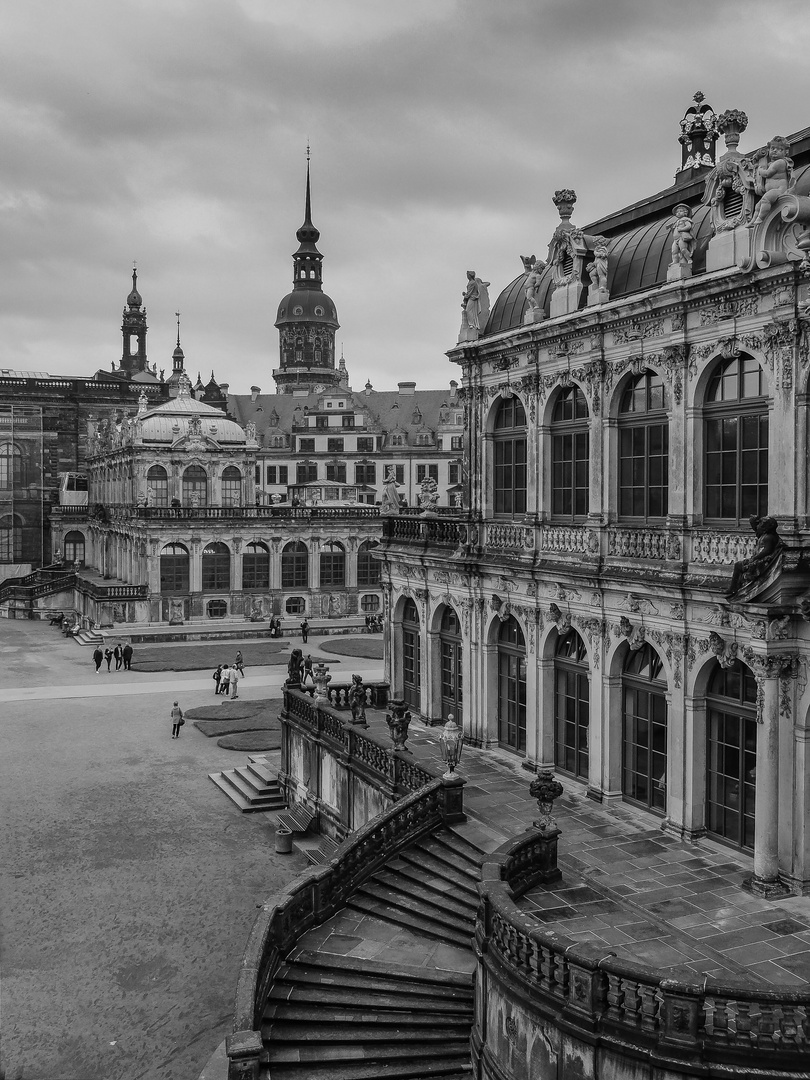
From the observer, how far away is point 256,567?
65375 millimetres

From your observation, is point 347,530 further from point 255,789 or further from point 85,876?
point 85,876

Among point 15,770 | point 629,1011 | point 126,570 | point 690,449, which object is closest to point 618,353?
point 690,449

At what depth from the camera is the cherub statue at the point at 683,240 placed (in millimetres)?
19438

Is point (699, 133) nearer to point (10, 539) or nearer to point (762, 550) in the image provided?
point (762, 550)

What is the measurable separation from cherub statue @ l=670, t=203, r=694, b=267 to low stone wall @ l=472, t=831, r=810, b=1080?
1266 centimetres

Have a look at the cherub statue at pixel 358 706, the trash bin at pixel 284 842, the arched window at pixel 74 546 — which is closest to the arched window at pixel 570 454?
the cherub statue at pixel 358 706

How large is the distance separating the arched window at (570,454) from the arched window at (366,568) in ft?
142

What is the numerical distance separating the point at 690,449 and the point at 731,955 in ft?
31.3

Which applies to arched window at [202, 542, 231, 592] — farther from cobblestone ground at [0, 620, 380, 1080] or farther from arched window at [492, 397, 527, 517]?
arched window at [492, 397, 527, 517]

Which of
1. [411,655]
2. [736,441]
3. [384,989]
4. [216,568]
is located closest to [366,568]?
[216,568]

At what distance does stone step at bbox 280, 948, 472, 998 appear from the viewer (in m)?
15.6

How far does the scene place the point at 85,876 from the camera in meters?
23.5

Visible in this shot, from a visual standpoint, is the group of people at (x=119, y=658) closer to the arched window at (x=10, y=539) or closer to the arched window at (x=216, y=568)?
the arched window at (x=216, y=568)

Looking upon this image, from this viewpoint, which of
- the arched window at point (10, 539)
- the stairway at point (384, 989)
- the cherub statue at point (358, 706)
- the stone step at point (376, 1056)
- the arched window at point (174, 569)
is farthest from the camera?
the arched window at point (10, 539)
